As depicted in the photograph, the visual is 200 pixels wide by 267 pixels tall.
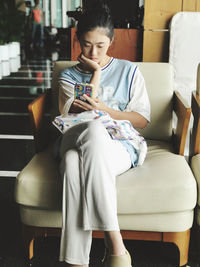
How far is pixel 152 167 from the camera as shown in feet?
5.74

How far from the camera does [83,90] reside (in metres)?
1.78

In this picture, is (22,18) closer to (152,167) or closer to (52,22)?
(52,22)

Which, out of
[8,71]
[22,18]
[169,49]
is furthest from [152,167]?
[22,18]

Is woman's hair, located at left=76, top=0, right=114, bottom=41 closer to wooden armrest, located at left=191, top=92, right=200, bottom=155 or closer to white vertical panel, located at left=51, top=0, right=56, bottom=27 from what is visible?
wooden armrest, located at left=191, top=92, right=200, bottom=155

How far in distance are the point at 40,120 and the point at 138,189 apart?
72 centimetres

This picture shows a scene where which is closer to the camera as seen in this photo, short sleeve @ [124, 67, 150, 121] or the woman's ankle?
the woman's ankle

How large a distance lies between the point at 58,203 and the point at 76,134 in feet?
1.03

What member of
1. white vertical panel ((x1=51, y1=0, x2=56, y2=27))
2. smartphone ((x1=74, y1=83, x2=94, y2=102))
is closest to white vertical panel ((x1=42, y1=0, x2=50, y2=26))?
white vertical panel ((x1=51, y1=0, x2=56, y2=27))

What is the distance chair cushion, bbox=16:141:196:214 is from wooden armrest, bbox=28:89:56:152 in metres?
0.29

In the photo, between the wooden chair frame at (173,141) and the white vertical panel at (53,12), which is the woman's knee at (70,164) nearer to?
the wooden chair frame at (173,141)

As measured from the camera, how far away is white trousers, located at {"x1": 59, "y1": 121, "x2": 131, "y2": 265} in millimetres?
1478

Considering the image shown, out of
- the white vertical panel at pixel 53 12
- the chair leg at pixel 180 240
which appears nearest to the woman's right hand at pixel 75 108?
the chair leg at pixel 180 240

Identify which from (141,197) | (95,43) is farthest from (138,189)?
(95,43)

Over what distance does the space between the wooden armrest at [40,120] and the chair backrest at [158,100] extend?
11cm
